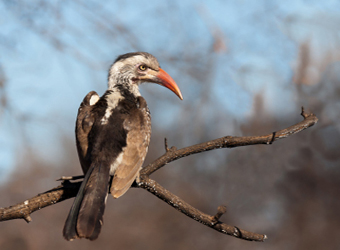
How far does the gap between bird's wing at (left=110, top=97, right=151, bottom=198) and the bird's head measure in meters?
0.87

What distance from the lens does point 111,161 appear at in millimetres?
3822

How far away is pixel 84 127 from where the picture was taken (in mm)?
4094

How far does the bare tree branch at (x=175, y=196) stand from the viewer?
372 cm

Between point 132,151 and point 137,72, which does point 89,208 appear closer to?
point 132,151

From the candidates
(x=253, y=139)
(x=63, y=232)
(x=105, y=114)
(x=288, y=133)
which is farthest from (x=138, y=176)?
(x=288, y=133)

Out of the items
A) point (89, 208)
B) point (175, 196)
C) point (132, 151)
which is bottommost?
point (89, 208)

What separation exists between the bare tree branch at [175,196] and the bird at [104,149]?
0.71 ft

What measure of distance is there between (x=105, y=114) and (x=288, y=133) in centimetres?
211

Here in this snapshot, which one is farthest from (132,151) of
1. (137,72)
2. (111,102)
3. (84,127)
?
(137,72)

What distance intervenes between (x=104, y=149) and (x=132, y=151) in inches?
13.7

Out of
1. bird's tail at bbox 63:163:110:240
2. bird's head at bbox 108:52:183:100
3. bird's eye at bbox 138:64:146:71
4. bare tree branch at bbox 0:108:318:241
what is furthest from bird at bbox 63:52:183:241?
bird's eye at bbox 138:64:146:71

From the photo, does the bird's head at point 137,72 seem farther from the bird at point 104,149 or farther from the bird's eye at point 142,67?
the bird at point 104,149

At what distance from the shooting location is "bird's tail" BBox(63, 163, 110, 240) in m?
3.12

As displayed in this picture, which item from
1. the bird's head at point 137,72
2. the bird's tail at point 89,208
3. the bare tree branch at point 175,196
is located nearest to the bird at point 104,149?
Result: the bird's tail at point 89,208
